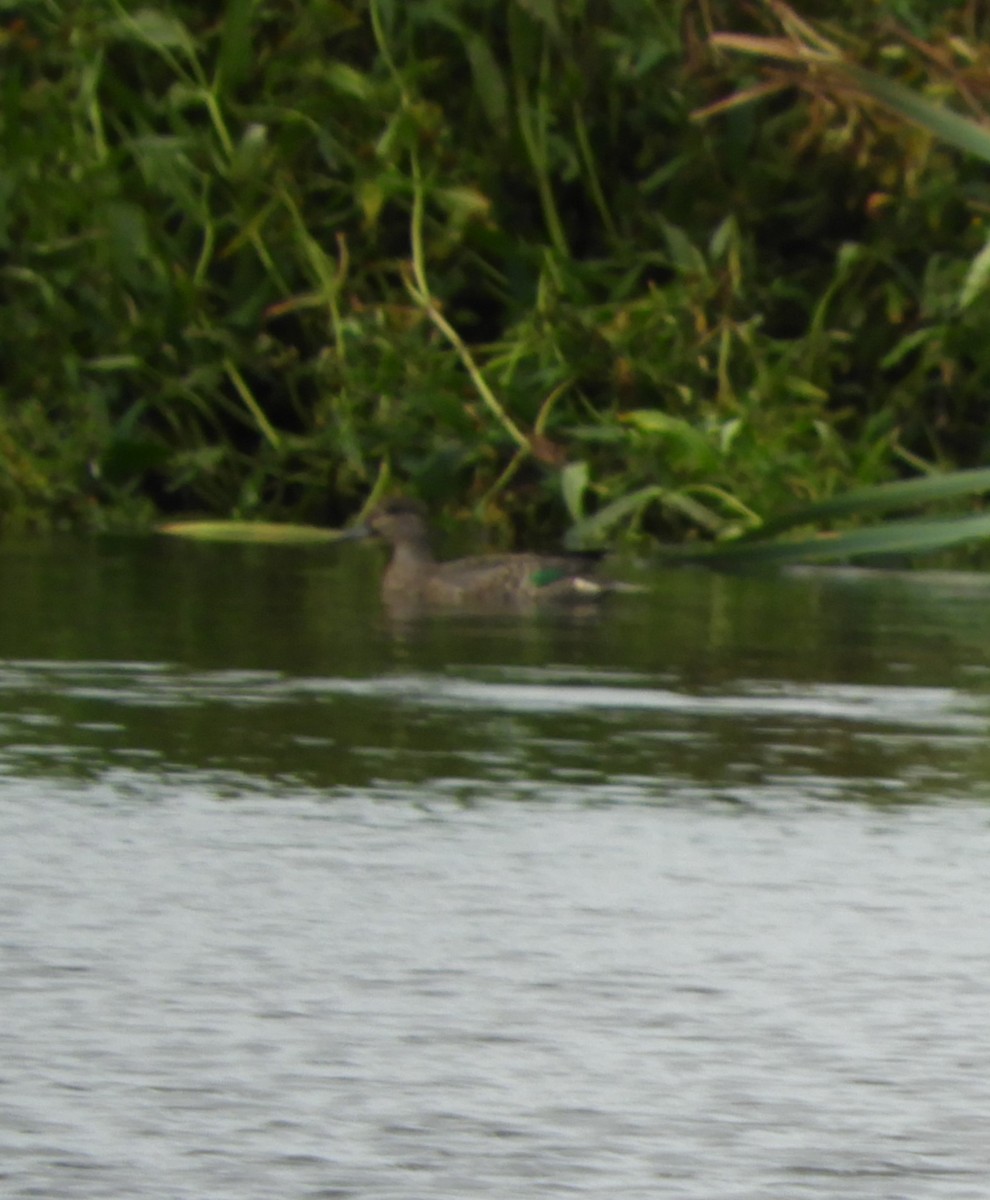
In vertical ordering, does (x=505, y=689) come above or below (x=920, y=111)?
below

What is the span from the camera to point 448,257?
1586 centimetres

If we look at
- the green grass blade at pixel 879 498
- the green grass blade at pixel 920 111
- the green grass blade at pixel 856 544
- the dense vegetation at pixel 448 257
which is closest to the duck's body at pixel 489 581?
the dense vegetation at pixel 448 257

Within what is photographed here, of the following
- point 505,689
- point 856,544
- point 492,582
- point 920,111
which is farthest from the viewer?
point 492,582

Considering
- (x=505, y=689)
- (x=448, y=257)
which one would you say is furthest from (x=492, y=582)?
(x=448, y=257)

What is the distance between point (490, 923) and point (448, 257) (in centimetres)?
1075

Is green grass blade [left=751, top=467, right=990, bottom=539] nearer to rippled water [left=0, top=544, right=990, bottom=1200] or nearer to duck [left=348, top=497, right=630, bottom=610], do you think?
rippled water [left=0, top=544, right=990, bottom=1200]

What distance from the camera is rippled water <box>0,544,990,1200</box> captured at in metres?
4.06

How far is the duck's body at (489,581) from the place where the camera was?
11.2 metres

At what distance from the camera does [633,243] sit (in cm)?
1574

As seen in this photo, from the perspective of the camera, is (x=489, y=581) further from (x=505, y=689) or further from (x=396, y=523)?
(x=505, y=689)

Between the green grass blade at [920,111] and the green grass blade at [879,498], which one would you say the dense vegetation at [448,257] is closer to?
the green grass blade at [920,111]

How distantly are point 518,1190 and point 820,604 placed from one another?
733 centimetres

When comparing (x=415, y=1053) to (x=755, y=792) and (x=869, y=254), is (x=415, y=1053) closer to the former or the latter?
(x=755, y=792)

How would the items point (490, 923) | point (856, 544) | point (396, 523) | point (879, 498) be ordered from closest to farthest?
1. point (490, 923)
2. point (856, 544)
3. point (879, 498)
4. point (396, 523)
